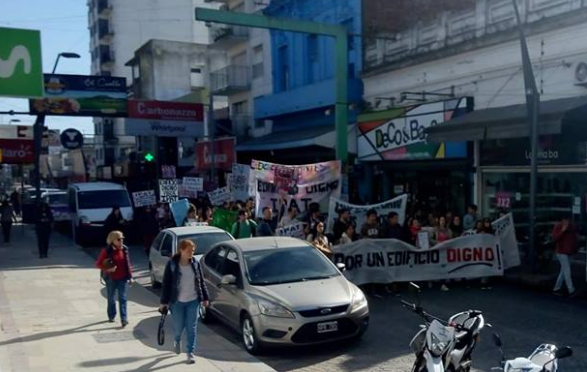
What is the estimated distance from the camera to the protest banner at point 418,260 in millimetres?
12117

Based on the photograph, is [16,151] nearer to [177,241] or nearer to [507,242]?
[177,241]

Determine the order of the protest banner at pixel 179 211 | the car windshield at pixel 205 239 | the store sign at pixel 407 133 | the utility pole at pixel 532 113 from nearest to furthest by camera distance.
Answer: the car windshield at pixel 205 239 → the utility pole at pixel 532 113 → the store sign at pixel 407 133 → the protest banner at pixel 179 211

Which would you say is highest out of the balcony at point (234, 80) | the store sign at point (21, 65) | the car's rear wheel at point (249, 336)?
the balcony at point (234, 80)

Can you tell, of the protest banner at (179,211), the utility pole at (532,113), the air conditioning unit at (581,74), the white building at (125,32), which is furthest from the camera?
the white building at (125,32)

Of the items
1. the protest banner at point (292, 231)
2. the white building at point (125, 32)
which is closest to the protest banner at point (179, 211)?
the protest banner at point (292, 231)

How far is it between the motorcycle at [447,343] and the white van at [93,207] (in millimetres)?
18082

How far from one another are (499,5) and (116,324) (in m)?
12.6

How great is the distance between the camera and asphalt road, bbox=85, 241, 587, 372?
7969 mm

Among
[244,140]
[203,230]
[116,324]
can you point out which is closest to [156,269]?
[203,230]

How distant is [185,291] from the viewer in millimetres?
8023

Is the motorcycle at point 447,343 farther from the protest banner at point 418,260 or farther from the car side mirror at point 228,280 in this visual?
the protest banner at point 418,260

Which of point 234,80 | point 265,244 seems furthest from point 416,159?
point 234,80

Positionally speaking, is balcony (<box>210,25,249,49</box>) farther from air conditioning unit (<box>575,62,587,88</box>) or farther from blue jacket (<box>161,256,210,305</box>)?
blue jacket (<box>161,256,210,305</box>)

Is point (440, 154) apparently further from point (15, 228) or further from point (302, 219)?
point (15, 228)
